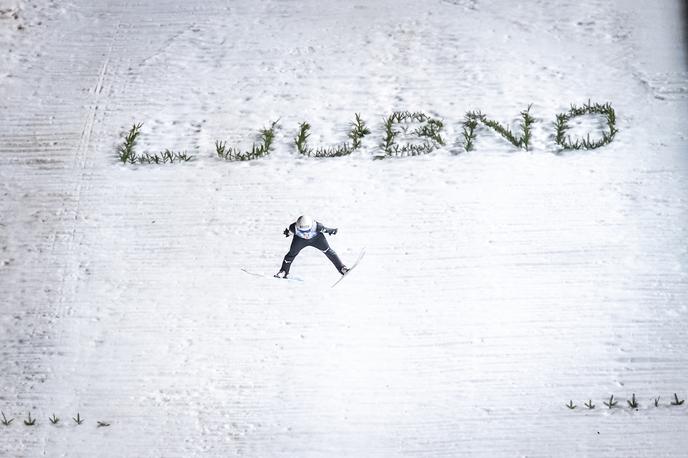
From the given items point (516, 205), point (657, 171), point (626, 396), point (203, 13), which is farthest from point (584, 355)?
point (203, 13)

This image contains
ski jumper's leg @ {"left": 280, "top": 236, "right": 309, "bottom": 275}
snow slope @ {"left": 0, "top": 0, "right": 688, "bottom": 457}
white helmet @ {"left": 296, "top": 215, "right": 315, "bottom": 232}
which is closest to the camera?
snow slope @ {"left": 0, "top": 0, "right": 688, "bottom": 457}

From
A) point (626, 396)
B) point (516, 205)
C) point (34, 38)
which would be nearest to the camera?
point (626, 396)

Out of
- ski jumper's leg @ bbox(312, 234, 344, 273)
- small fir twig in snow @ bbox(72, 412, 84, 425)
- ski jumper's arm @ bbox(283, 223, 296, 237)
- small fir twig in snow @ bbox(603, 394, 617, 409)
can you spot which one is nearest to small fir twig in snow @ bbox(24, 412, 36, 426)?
small fir twig in snow @ bbox(72, 412, 84, 425)

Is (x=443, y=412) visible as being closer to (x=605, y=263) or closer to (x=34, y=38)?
(x=605, y=263)

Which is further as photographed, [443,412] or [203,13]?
[203,13]

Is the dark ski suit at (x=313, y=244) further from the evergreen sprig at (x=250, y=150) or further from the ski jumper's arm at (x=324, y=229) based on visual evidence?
the evergreen sprig at (x=250, y=150)

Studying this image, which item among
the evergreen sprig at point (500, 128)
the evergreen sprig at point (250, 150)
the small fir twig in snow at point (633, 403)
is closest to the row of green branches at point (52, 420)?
the evergreen sprig at point (250, 150)

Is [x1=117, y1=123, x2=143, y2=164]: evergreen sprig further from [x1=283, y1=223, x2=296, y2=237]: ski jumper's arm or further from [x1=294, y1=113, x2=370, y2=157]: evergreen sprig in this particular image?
[x1=283, y1=223, x2=296, y2=237]: ski jumper's arm
